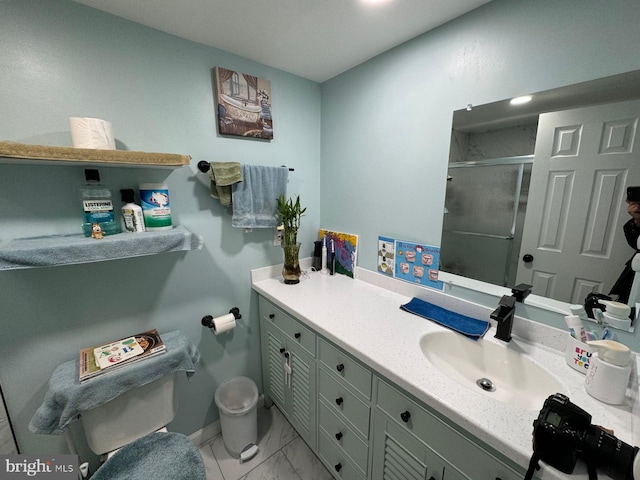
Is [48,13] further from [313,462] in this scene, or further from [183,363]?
[313,462]

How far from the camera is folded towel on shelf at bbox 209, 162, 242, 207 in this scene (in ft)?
4.24

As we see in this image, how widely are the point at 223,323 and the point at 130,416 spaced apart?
52 cm

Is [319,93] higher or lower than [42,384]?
higher

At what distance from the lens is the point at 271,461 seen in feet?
4.73

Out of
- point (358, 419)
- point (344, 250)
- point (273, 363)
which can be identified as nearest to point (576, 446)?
point (358, 419)

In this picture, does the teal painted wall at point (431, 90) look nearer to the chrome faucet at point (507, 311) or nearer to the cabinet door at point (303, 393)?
the chrome faucet at point (507, 311)

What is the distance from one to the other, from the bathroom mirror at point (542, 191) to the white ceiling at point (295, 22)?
452 mm

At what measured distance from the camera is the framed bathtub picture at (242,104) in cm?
132

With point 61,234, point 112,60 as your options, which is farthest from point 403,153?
point 61,234

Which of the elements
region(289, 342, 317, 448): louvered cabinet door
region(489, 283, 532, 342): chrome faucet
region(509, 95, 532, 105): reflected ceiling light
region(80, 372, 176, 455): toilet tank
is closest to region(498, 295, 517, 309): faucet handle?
region(489, 283, 532, 342): chrome faucet

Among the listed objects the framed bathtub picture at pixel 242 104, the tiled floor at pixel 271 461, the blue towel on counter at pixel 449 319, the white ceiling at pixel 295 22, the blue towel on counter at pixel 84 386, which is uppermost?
the white ceiling at pixel 295 22

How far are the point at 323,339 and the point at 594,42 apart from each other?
1.43 meters

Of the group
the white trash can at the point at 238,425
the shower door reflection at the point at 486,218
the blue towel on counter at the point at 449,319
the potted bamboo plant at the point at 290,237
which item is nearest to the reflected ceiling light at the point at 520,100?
the shower door reflection at the point at 486,218

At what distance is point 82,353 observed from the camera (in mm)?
1085
